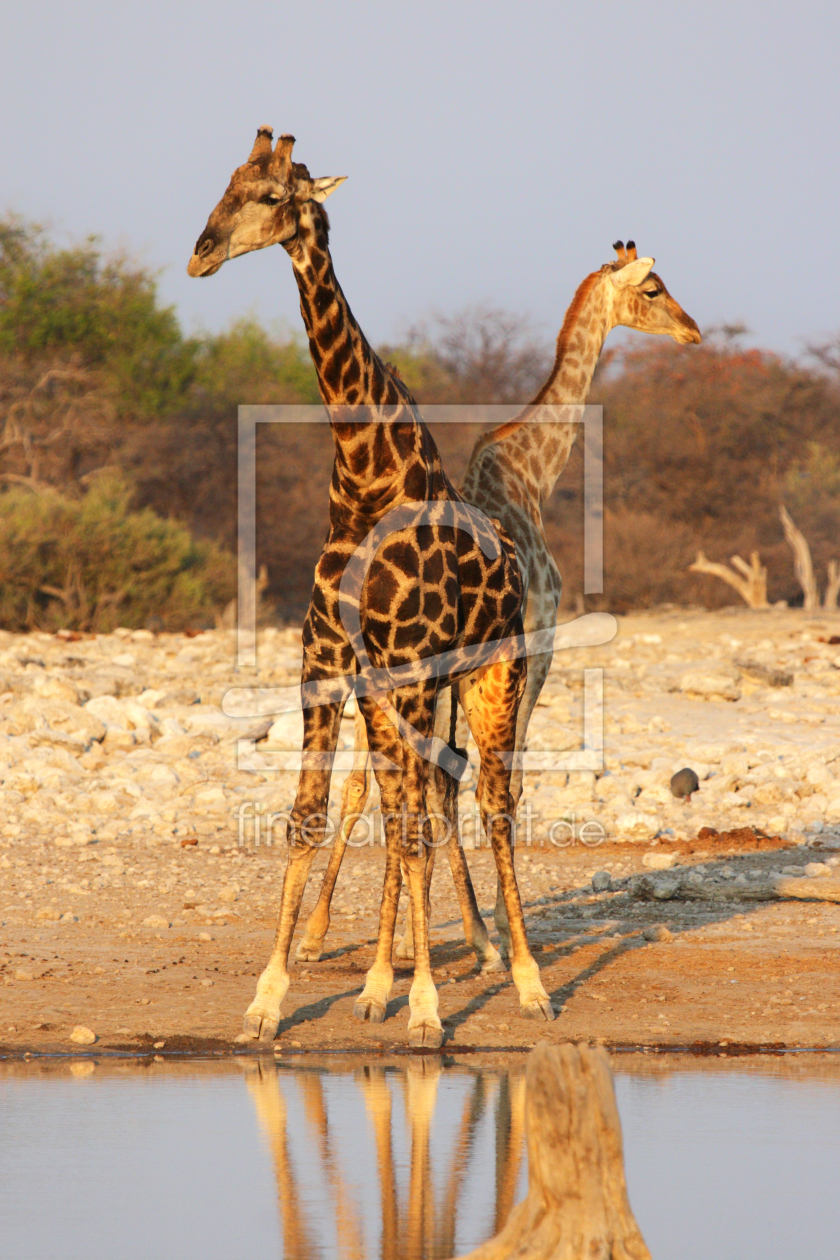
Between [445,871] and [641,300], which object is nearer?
[641,300]

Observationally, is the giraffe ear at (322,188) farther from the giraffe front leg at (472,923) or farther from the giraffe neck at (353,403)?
the giraffe front leg at (472,923)

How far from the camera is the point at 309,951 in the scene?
6371mm

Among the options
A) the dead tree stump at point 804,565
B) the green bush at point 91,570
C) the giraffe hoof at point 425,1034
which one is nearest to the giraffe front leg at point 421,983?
the giraffe hoof at point 425,1034

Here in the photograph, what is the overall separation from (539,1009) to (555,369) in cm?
331

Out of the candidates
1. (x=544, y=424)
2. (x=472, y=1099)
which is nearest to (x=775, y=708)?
(x=544, y=424)

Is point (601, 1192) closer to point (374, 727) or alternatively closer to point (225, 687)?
point (374, 727)

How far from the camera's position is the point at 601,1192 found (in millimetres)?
3021

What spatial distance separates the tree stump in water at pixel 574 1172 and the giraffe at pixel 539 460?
8.70ft

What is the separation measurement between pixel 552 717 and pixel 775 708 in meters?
1.92

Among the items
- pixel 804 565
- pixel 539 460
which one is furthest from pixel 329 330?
pixel 804 565

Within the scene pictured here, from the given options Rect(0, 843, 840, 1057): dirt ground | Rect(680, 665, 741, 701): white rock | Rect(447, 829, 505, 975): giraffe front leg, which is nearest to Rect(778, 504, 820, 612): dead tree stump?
Rect(680, 665, 741, 701): white rock

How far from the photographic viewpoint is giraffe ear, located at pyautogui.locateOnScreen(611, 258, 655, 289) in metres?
7.50

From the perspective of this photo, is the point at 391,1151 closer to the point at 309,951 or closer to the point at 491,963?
the point at 491,963

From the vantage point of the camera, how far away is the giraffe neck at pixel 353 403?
4.90m
